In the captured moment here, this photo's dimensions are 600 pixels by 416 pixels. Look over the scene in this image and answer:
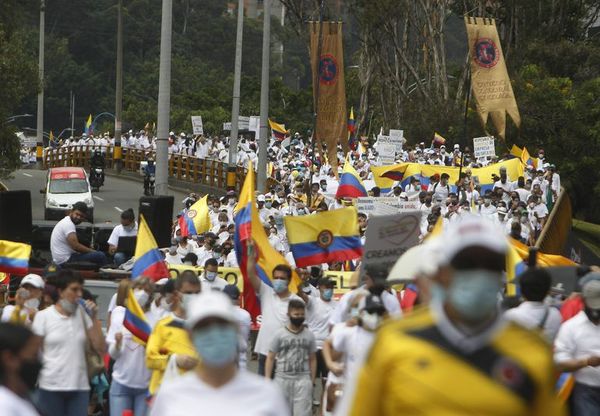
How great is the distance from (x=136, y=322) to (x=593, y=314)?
324cm

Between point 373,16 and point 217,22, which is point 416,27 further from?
point 217,22

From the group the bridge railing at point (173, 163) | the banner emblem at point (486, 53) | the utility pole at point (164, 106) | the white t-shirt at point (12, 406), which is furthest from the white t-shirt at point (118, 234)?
the bridge railing at point (173, 163)

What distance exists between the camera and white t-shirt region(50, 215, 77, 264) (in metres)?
17.2

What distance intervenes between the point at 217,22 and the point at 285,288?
99.0 m

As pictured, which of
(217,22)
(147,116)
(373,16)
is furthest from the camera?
(217,22)

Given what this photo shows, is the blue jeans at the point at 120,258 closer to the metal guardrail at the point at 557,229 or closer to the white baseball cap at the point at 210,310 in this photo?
the metal guardrail at the point at 557,229

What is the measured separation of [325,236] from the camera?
16.1 meters

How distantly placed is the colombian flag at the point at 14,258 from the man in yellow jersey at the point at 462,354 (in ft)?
36.7

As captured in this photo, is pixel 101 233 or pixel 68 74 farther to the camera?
pixel 68 74

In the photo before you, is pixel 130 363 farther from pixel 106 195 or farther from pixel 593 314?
pixel 106 195

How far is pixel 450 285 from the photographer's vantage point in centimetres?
390

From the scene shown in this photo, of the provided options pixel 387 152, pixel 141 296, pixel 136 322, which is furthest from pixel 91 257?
pixel 387 152

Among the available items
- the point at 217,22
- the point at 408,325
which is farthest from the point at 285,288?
the point at 217,22

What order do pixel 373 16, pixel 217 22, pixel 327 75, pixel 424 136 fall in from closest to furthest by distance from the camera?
pixel 327 75 → pixel 424 136 → pixel 373 16 → pixel 217 22
